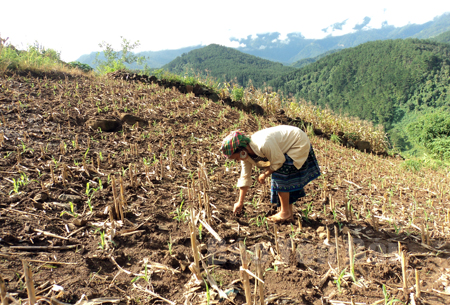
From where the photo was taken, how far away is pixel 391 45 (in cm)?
10400

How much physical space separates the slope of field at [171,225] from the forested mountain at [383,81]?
6129 centimetres

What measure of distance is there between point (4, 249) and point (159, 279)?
1230mm

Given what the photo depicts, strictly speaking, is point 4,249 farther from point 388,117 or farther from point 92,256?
point 388,117

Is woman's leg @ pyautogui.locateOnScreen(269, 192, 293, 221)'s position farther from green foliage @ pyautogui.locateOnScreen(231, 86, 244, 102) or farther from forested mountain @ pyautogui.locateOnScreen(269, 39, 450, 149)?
forested mountain @ pyautogui.locateOnScreen(269, 39, 450, 149)

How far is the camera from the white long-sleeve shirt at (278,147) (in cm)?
279

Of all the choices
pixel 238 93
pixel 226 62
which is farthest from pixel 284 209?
pixel 226 62

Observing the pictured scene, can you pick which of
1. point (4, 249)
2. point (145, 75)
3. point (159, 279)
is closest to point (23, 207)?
point (4, 249)

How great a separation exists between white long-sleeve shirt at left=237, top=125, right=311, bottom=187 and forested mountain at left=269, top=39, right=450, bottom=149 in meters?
62.2

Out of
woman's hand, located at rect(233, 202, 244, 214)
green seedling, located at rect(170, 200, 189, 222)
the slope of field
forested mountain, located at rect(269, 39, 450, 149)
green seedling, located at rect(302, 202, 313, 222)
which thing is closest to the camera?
the slope of field

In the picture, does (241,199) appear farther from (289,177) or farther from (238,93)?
(238,93)

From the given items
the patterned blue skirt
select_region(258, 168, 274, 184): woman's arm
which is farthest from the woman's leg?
select_region(258, 168, 274, 184): woman's arm

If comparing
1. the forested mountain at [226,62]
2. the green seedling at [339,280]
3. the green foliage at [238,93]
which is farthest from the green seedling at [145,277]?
the forested mountain at [226,62]

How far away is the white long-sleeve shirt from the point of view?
2787mm

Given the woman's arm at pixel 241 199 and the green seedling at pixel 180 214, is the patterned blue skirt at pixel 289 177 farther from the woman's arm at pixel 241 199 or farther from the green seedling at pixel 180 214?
the green seedling at pixel 180 214
